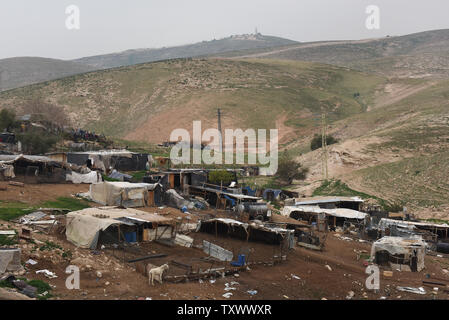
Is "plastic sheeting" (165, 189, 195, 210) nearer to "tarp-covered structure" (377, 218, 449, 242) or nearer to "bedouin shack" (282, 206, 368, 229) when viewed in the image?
"bedouin shack" (282, 206, 368, 229)

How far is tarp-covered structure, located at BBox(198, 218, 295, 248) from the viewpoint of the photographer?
18.0 m

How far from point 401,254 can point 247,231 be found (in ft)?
19.0

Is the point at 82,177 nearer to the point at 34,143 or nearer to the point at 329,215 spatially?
the point at 34,143

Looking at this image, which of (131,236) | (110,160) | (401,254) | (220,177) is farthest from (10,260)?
(110,160)

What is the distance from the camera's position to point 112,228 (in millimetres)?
15656

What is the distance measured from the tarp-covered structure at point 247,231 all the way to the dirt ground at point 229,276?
0.32 m

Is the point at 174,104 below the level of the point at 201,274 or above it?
above

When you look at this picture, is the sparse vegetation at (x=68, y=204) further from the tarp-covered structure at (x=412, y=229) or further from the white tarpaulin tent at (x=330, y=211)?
the tarp-covered structure at (x=412, y=229)
